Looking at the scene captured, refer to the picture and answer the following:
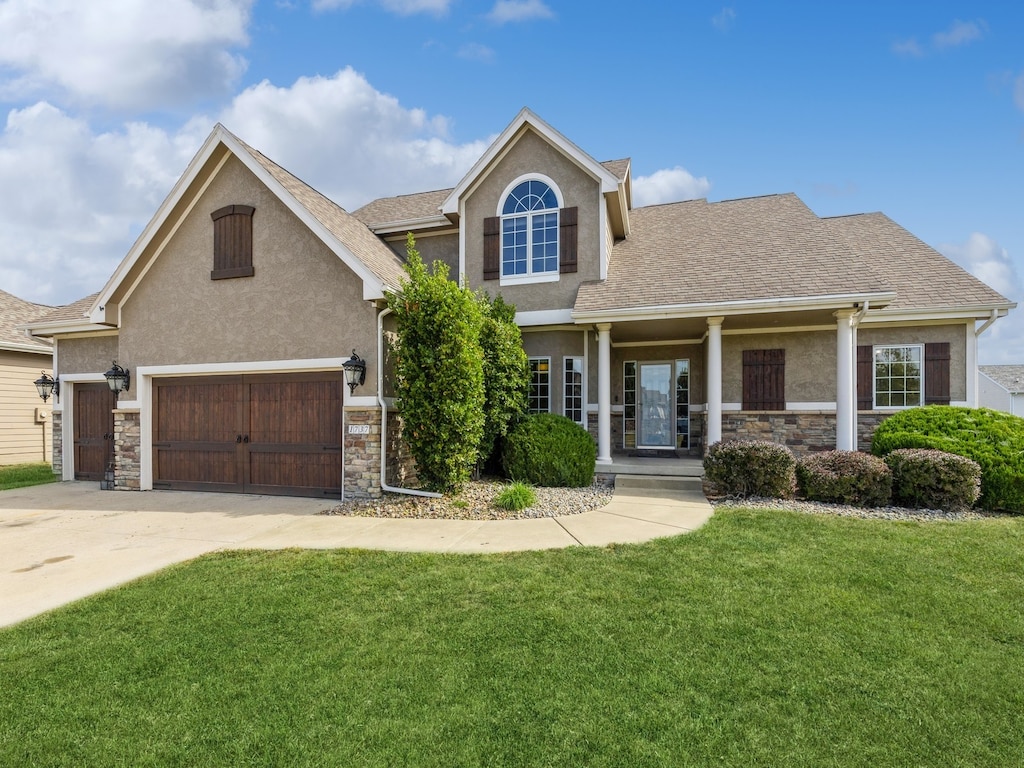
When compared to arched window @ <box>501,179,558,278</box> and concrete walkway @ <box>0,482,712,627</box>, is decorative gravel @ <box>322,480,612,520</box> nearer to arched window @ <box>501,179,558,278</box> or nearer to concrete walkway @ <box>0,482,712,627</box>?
concrete walkway @ <box>0,482,712,627</box>

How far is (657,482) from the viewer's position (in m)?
9.41

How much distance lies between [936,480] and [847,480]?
1162 millimetres

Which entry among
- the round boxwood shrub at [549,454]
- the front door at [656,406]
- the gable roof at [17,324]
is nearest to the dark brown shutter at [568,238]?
the front door at [656,406]

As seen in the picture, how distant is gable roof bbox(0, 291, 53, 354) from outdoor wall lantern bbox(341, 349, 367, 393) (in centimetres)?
1051

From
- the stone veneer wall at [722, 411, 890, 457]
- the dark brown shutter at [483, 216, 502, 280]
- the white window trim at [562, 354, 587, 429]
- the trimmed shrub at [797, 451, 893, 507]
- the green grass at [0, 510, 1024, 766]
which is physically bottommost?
the green grass at [0, 510, 1024, 766]

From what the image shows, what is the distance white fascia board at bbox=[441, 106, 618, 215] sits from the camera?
420 inches

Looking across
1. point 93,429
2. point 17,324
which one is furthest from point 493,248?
point 17,324

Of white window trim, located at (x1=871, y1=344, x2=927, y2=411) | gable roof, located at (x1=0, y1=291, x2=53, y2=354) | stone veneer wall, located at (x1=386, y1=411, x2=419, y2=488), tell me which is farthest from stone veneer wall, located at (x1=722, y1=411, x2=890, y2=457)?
gable roof, located at (x1=0, y1=291, x2=53, y2=354)

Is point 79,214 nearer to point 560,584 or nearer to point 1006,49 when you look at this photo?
point 560,584

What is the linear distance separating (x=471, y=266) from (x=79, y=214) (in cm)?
2839

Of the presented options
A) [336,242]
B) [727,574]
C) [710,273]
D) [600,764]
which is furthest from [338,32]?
[600,764]

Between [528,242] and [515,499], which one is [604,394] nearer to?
[515,499]

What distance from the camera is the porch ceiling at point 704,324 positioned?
10.0 m

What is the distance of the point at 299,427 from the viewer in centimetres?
943
